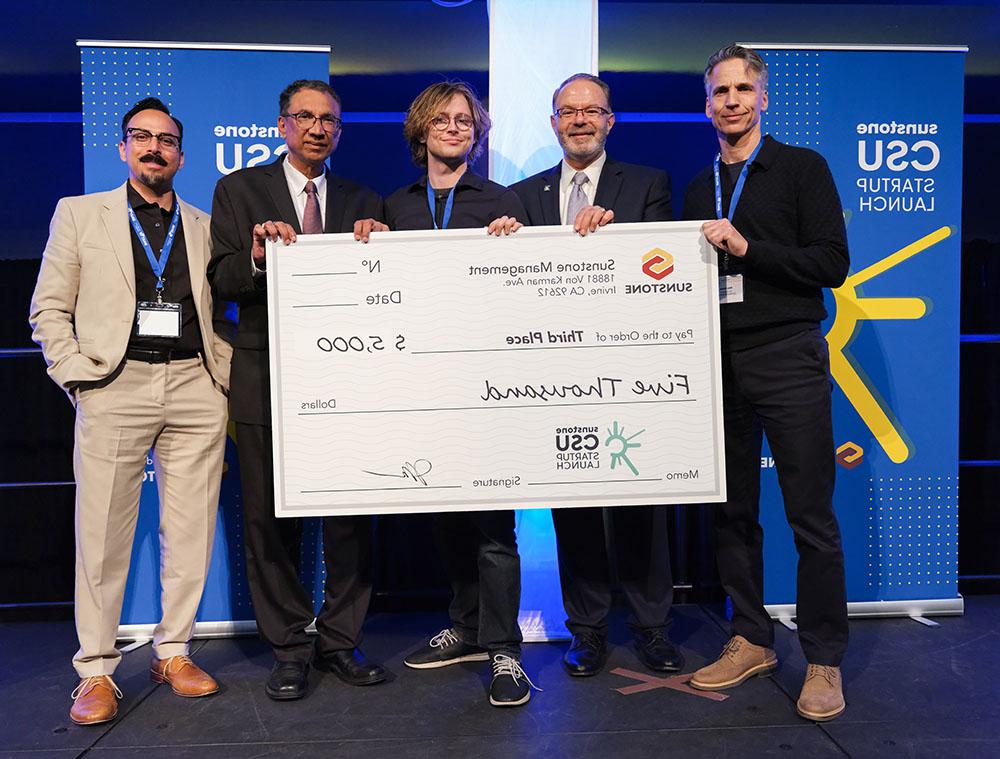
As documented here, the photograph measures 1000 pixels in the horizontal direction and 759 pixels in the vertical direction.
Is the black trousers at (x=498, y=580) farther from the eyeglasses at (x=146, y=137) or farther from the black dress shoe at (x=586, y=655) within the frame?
the eyeglasses at (x=146, y=137)

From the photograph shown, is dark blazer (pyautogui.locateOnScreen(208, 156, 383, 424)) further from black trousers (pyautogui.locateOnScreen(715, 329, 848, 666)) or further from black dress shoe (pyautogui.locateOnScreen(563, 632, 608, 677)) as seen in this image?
black trousers (pyautogui.locateOnScreen(715, 329, 848, 666))

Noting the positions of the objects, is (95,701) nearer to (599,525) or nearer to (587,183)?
(599,525)

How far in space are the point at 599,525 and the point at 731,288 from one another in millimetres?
942

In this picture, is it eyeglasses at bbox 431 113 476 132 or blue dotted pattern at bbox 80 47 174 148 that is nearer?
eyeglasses at bbox 431 113 476 132

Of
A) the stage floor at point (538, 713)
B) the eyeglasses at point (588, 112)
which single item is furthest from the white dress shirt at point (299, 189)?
the stage floor at point (538, 713)

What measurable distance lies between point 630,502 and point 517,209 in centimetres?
106

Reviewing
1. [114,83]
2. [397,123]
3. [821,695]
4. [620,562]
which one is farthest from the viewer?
[397,123]

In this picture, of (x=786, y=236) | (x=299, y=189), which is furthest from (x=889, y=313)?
(x=299, y=189)

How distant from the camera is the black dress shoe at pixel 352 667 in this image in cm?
292

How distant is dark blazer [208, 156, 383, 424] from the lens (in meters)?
2.80

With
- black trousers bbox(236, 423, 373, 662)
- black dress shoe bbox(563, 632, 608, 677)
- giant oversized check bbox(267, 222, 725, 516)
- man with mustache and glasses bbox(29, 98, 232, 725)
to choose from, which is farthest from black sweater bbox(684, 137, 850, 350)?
man with mustache and glasses bbox(29, 98, 232, 725)

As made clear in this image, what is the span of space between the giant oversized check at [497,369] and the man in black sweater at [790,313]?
0.14 m

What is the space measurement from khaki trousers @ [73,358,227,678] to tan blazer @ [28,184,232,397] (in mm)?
88

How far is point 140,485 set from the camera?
9.58 ft
